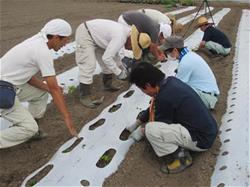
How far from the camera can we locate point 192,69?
3893 millimetres

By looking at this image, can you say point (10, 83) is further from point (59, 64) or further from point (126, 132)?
point (59, 64)

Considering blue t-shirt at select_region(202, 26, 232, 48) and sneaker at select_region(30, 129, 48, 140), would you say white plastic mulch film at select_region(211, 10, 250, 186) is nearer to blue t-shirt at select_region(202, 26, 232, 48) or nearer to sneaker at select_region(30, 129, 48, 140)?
blue t-shirt at select_region(202, 26, 232, 48)

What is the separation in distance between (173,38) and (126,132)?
41.9 inches

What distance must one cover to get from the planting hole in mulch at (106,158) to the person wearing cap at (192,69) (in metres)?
1.08

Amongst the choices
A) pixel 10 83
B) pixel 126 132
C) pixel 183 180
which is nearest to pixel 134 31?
pixel 126 132

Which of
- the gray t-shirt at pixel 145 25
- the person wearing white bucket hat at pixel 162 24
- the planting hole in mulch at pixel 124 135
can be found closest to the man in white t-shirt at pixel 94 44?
the gray t-shirt at pixel 145 25

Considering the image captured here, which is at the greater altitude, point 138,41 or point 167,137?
point 138,41

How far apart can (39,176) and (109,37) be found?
1.99 m

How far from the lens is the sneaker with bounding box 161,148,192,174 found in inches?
126

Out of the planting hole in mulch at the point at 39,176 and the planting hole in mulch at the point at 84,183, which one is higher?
the planting hole in mulch at the point at 39,176

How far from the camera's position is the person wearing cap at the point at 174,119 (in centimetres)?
301

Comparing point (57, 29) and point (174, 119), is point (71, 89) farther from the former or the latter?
point (174, 119)

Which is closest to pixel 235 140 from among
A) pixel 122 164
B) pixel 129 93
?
pixel 122 164

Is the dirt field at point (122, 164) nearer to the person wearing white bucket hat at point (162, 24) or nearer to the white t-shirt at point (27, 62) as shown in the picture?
the white t-shirt at point (27, 62)
